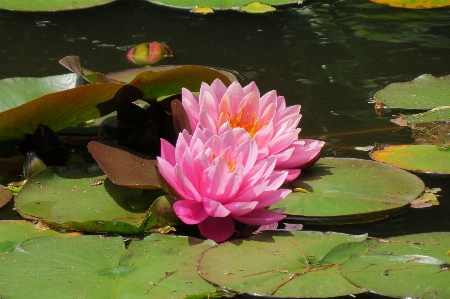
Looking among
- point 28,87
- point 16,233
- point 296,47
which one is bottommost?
point 16,233

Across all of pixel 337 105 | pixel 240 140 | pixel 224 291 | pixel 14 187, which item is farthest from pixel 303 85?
pixel 224 291

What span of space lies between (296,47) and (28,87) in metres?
1.39

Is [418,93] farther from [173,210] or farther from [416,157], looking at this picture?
[173,210]

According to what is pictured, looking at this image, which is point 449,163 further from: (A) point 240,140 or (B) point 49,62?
(B) point 49,62

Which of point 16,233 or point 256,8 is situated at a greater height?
point 256,8

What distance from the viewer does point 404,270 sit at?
1.25 metres

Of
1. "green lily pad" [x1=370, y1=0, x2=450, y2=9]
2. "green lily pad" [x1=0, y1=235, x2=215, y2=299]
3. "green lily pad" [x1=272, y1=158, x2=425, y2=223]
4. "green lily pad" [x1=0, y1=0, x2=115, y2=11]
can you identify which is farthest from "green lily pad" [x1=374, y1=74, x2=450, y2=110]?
"green lily pad" [x1=0, y1=0, x2=115, y2=11]

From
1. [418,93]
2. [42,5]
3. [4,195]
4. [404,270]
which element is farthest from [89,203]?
[42,5]

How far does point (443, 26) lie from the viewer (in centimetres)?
319

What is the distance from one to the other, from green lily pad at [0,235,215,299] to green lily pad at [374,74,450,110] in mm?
1132

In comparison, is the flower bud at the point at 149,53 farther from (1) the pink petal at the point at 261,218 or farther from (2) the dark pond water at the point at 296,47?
(1) the pink petal at the point at 261,218

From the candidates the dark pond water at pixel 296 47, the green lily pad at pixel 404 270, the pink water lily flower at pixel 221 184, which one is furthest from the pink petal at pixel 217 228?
the dark pond water at pixel 296 47

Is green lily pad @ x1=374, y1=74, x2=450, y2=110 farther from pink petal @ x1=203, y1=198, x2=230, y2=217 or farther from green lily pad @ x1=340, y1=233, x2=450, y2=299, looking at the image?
pink petal @ x1=203, y1=198, x2=230, y2=217

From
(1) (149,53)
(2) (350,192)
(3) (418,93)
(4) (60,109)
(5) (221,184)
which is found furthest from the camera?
(1) (149,53)
